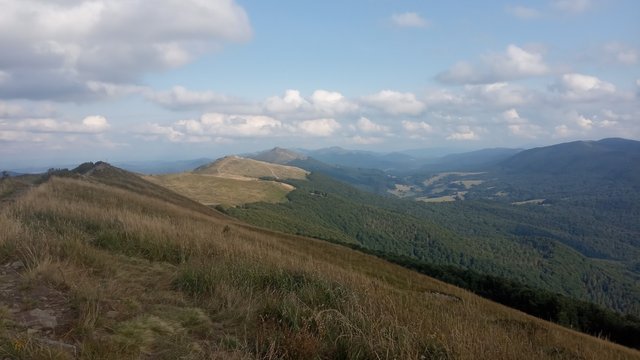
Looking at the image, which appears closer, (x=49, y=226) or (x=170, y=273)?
(x=170, y=273)

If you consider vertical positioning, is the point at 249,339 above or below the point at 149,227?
below

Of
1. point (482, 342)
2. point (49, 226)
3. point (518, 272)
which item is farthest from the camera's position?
point (518, 272)


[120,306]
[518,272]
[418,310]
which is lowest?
[518,272]

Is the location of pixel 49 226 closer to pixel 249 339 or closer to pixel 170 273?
pixel 170 273

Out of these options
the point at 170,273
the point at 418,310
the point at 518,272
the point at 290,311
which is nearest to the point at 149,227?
the point at 170,273

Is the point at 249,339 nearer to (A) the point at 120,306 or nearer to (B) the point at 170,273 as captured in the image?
(A) the point at 120,306

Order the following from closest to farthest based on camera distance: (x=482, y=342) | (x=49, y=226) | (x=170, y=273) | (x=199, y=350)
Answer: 1. (x=199, y=350)
2. (x=482, y=342)
3. (x=170, y=273)
4. (x=49, y=226)

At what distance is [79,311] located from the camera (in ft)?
19.6

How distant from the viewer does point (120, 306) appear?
635cm

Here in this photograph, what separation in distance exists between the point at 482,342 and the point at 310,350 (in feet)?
7.29

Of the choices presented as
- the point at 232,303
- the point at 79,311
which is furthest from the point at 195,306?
the point at 79,311

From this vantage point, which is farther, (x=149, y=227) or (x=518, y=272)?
(x=518, y=272)

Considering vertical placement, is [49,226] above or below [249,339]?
above

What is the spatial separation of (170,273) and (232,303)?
209cm
